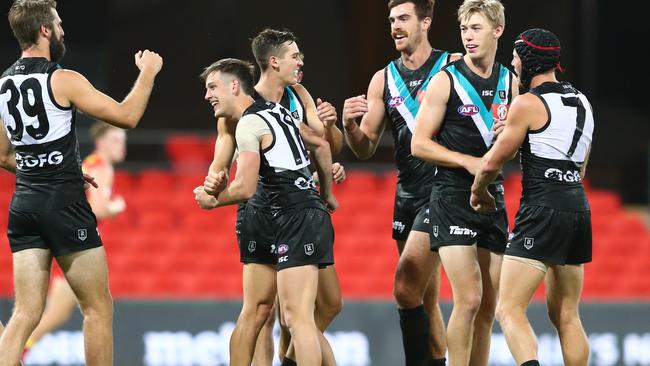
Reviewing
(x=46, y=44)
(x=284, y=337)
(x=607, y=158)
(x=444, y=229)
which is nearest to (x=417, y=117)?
(x=444, y=229)

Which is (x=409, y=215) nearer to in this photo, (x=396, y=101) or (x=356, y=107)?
(x=396, y=101)

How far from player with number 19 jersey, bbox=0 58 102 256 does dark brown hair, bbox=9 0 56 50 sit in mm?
130

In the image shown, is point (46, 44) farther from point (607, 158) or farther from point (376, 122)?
point (607, 158)

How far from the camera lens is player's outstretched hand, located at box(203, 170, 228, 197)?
582 cm

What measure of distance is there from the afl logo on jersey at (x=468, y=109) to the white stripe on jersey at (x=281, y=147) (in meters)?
0.94

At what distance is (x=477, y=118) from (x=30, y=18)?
8.38 ft

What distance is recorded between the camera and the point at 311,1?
45.2 feet

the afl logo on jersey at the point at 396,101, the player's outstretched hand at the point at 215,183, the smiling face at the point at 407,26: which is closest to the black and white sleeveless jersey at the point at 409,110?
the afl logo on jersey at the point at 396,101

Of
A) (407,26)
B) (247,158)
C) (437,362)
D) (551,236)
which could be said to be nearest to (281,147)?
(247,158)

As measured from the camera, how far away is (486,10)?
6.16 meters

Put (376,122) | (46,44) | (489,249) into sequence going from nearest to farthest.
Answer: (46,44), (489,249), (376,122)

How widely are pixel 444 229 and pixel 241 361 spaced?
1.40m

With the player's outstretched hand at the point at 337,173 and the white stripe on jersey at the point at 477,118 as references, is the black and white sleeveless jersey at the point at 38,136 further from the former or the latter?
the white stripe on jersey at the point at 477,118

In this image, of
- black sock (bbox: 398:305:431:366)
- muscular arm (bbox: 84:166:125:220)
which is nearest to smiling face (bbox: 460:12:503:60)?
black sock (bbox: 398:305:431:366)
